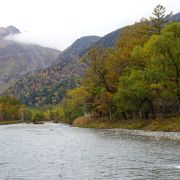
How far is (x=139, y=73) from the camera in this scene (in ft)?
254

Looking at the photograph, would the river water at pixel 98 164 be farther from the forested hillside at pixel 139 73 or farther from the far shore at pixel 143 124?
the forested hillside at pixel 139 73

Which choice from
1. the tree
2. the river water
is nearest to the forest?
the tree

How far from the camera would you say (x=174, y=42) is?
68062 millimetres

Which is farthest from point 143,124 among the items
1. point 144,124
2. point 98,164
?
point 98,164

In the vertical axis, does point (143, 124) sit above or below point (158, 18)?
below

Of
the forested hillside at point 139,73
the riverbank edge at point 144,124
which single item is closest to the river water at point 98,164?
the riverbank edge at point 144,124

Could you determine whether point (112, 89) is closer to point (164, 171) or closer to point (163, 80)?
point (163, 80)

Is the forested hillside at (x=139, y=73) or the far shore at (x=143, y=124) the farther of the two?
the forested hillside at (x=139, y=73)

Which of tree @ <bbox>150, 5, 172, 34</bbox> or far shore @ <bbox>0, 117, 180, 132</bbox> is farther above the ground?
tree @ <bbox>150, 5, 172, 34</bbox>

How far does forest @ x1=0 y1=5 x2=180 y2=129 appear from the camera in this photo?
69.4 metres

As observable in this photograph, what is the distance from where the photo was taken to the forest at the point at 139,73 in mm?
69438

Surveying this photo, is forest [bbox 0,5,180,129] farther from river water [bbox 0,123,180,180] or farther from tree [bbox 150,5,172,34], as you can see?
river water [bbox 0,123,180,180]

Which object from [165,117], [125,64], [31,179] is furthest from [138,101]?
[31,179]

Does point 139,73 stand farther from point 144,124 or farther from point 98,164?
point 98,164
